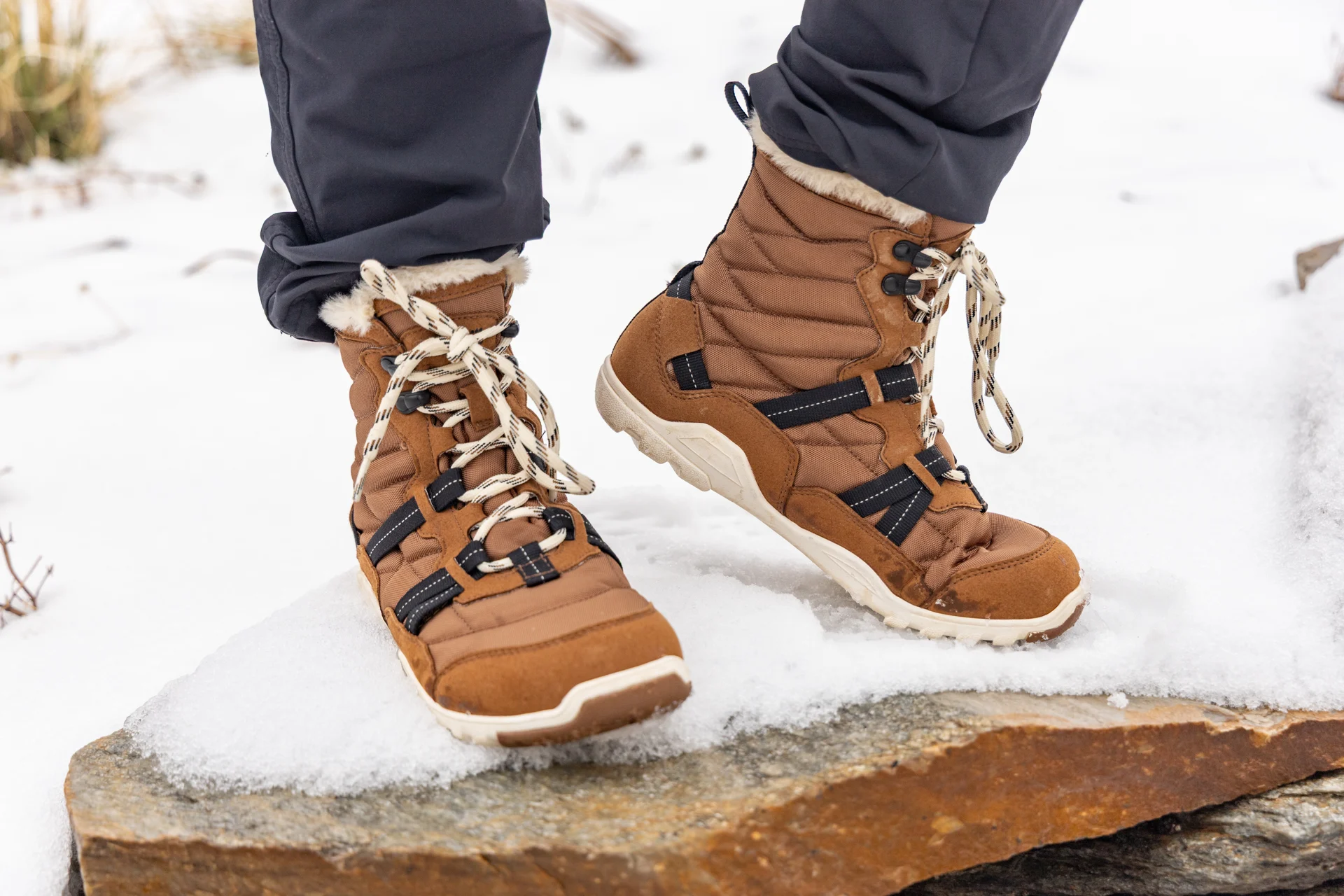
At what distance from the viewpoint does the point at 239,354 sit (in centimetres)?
236

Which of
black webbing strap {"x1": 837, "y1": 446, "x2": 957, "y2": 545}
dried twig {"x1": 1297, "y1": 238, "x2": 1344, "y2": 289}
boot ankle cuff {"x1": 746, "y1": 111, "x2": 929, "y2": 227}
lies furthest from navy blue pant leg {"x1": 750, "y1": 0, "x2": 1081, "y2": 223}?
dried twig {"x1": 1297, "y1": 238, "x2": 1344, "y2": 289}

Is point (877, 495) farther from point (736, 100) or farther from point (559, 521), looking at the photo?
point (736, 100)

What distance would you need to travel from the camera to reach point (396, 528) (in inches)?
44.4

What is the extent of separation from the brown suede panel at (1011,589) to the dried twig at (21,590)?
49.5 inches

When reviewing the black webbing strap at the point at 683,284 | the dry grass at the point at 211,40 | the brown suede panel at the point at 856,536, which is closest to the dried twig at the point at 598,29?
the dry grass at the point at 211,40

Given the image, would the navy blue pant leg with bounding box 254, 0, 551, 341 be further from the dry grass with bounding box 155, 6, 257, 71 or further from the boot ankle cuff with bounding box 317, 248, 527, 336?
the dry grass with bounding box 155, 6, 257, 71

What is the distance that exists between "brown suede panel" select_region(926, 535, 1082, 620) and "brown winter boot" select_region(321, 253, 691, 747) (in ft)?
1.15

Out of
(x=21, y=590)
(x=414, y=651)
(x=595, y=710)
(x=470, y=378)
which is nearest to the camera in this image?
(x=595, y=710)

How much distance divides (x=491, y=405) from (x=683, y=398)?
0.78 ft

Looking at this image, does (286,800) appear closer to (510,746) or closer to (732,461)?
(510,746)

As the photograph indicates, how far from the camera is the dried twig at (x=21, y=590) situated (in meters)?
1.52

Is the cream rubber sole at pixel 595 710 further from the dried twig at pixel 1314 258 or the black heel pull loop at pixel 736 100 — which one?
the dried twig at pixel 1314 258

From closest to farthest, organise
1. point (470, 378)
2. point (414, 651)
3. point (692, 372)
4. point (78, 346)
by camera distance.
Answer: point (414, 651), point (470, 378), point (692, 372), point (78, 346)

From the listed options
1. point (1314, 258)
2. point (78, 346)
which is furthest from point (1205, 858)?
point (78, 346)
